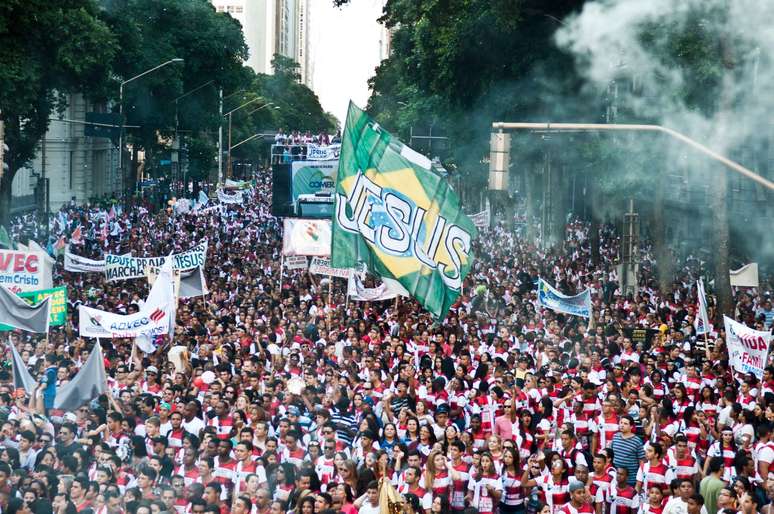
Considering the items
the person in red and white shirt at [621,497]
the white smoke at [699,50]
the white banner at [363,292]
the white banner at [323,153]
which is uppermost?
the white smoke at [699,50]

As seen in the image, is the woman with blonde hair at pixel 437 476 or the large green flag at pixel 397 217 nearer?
the woman with blonde hair at pixel 437 476

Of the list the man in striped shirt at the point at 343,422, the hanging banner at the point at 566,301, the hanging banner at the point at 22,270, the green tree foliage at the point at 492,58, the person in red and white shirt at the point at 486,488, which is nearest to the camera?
the person in red and white shirt at the point at 486,488

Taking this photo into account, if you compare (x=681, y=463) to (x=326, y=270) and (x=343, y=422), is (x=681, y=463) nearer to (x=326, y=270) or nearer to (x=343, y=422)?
(x=343, y=422)

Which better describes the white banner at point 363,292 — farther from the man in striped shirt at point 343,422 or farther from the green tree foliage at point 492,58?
the green tree foliage at point 492,58

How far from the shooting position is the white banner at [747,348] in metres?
14.9

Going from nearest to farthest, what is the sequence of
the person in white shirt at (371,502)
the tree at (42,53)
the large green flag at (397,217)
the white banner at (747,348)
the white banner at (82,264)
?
the person in white shirt at (371,502)
the white banner at (747,348)
the large green flag at (397,217)
the white banner at (82,264)
the tree at (42,53)

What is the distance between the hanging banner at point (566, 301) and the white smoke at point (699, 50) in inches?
181

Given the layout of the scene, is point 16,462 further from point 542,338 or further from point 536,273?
point 536,273

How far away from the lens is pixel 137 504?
401 inches

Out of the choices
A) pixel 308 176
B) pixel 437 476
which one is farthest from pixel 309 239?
pixel 308 176

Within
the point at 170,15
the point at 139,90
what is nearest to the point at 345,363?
the point at 139,90

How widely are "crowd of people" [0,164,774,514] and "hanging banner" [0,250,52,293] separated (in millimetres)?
833

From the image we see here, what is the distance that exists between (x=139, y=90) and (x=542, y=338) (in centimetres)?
3858

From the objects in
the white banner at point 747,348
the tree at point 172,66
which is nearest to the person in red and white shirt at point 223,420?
the white banner at point 747,348
